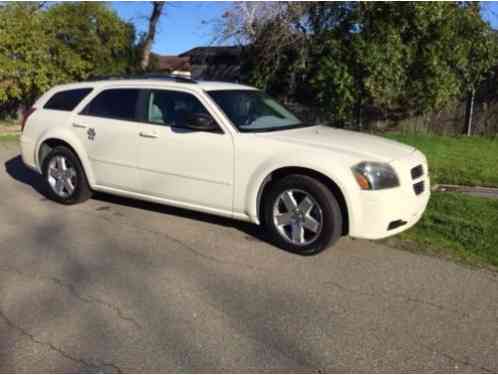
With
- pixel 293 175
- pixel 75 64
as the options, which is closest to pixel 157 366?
pixel 293 175

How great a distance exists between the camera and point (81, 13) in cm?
1524

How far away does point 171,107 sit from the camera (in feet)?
17.8

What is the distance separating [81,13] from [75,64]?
1758 millimetres

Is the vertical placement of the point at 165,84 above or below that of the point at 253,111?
above

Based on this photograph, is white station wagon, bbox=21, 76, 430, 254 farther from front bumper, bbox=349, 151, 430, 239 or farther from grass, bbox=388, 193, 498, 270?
grass, bbox=388, 193, 498, 270

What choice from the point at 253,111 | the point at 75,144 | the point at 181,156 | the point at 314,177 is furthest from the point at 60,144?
the point at 314,177

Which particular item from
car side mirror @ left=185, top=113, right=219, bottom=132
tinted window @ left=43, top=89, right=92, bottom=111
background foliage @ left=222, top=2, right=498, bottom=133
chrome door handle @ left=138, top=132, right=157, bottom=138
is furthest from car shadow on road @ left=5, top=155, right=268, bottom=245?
background foliage @ left=222, top=2, right=498, bottom=133

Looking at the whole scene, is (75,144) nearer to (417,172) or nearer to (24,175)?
(24,175)

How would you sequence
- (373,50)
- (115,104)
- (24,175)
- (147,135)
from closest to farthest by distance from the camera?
1. (147,135)
2. (115,104)
3. (24,175)
4. (373,50)

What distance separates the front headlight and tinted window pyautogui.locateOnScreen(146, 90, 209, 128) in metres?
1.75

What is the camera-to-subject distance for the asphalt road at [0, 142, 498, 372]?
2.97 metres

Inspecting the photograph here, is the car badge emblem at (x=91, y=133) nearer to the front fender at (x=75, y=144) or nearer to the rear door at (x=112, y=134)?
the rear door at (x=112, y=134)

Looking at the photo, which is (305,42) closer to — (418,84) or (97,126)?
(418,84)

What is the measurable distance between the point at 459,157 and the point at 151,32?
45.9ft
